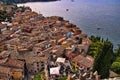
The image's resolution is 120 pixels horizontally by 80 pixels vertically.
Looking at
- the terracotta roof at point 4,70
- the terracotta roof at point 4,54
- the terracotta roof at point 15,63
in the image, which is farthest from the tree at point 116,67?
the terracotta roof at point 4,54

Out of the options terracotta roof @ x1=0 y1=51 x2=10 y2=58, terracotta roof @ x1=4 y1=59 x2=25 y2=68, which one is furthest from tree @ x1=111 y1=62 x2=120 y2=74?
terracotta roof @ x1=0 y1=51 x2=10 y2=58

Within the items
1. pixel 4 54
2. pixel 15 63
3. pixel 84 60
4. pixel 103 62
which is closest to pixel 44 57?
pixel 15 63

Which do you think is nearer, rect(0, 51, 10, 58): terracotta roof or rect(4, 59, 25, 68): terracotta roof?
rect(4, 59, 25, 68): terracotta roof

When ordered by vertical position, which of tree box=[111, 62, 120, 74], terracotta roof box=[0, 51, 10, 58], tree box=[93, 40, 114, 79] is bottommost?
tree box=[111, 62, 120, 74]

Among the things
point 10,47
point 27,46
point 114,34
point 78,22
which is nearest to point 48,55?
point 27,46

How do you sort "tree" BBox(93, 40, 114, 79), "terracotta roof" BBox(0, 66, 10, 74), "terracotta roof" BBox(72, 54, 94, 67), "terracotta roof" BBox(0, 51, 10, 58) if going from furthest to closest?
"terracotta roof" BBox(0, 51, 10, 58) < "terracotta roof" BBox(72, 54, 94, 67) < "terracotta roof" BBox(0, 66, 10, 74) < "tree" BBox(93, 40, 114, 79)

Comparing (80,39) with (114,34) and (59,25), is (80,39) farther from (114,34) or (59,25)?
(114,34)

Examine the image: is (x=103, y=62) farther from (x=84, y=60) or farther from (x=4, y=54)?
(x=4, y=54)

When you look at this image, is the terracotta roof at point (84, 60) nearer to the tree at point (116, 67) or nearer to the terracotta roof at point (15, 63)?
the tree at point (116, 67)

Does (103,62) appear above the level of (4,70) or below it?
above

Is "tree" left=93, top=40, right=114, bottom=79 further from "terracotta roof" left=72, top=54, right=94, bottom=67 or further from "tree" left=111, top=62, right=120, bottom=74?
"terracotta roof" left=72, top=54, right=94, bottom=67

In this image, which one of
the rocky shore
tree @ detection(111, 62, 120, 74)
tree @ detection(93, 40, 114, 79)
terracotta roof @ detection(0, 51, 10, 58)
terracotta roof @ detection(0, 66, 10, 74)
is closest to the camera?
tree @ detection(93, 40, 114, 79)
